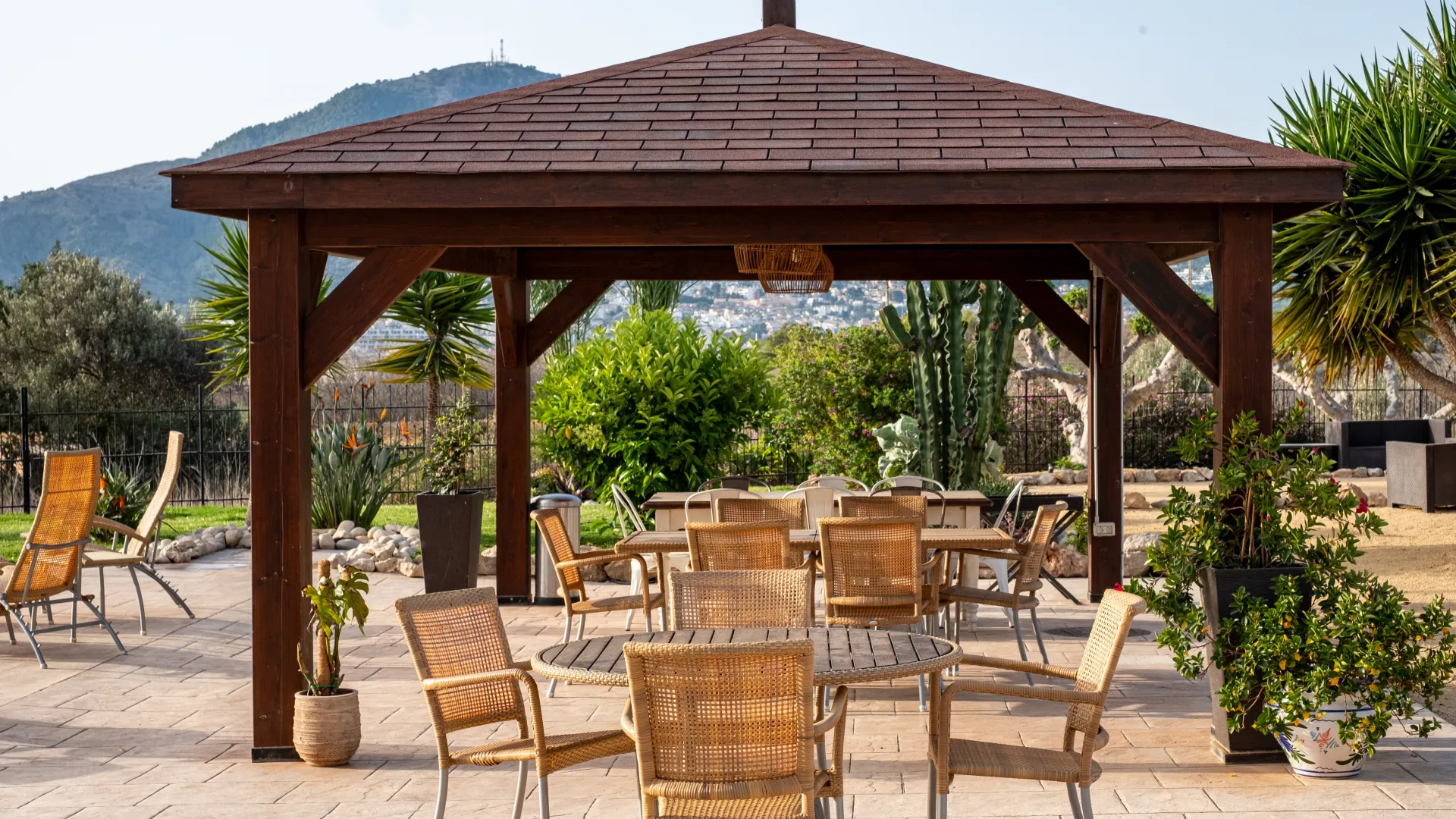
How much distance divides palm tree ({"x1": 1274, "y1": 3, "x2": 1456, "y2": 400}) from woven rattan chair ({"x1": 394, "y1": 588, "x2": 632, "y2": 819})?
6.77 metres

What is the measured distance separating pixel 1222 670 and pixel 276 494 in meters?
3.86

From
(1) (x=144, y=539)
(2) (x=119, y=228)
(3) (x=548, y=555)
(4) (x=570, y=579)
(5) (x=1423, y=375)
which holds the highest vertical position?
(2) (x=119, y=228)

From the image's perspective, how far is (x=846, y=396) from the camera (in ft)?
52.4

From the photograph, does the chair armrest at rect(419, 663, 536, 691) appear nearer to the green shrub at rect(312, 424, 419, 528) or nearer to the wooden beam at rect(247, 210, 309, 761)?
the wooden beam at rect(247, 210, 309, 761)

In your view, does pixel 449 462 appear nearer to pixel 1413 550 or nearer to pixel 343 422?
pixel 1413 550

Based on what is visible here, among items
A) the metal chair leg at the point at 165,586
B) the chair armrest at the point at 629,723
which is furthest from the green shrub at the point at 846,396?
the chair armrest at the point at 629,723

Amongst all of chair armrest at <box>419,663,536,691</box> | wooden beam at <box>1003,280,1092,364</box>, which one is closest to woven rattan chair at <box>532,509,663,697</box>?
chair armrest at <box>419,663,536,691</box>

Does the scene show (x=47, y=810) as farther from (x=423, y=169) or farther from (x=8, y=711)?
(x=423, y=169)

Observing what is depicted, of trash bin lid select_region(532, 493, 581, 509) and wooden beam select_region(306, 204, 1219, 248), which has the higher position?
wooden beam select_region(306, 204, 1219, 248)

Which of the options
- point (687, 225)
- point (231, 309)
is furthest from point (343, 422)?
point (687, 225)

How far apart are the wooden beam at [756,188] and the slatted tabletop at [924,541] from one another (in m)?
1.77

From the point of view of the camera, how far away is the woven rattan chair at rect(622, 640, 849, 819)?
2994 mm

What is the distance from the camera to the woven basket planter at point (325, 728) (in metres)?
5.23

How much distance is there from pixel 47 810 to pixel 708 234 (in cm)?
335
